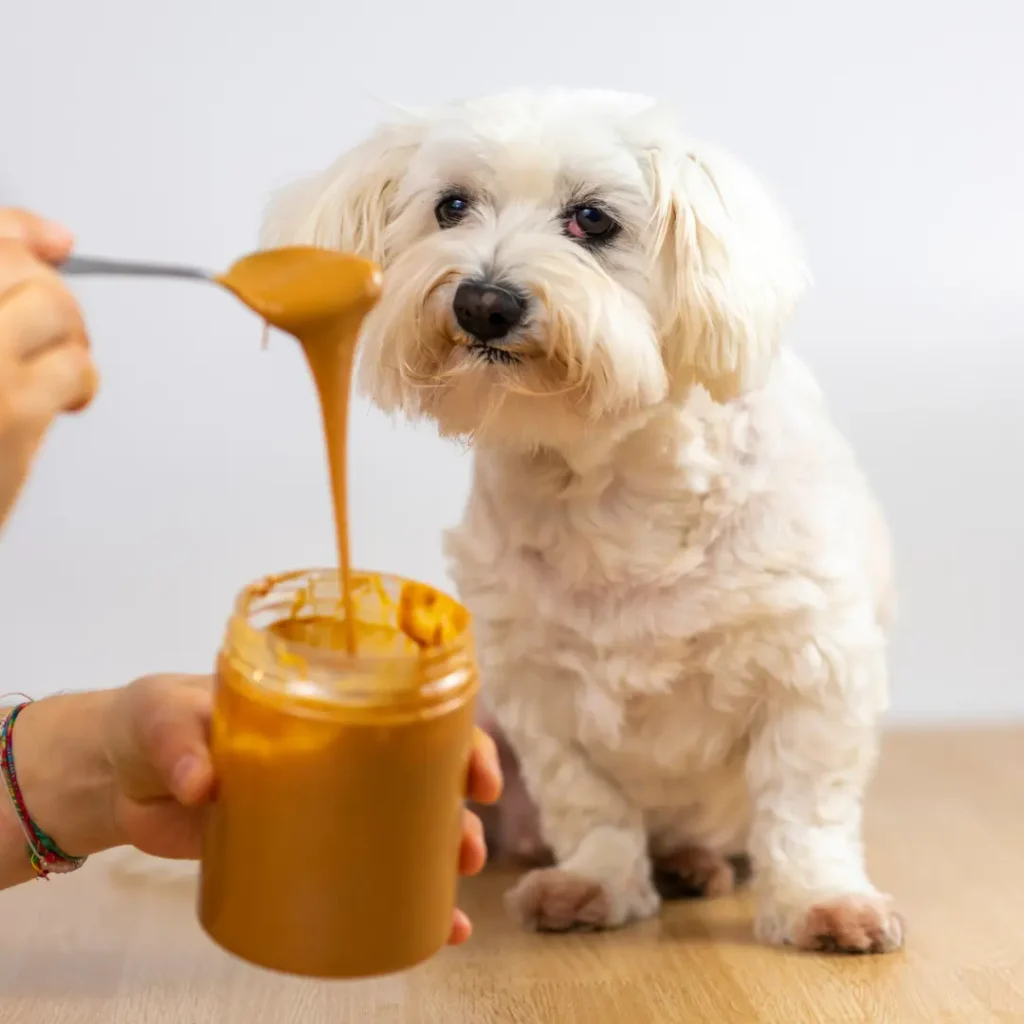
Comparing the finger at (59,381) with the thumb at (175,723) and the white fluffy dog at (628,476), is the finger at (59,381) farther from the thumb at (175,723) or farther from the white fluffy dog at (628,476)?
the white fluffy dog at (628,476)

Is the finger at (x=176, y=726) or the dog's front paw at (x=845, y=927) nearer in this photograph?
the finger at (x=176, y=726)

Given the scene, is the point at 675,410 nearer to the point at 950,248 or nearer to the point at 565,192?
the point at 565,192

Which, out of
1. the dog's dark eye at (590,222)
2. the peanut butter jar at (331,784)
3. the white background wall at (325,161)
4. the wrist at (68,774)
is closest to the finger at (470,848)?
the peanut butter jar at (331,784)

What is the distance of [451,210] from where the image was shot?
4.91 feet

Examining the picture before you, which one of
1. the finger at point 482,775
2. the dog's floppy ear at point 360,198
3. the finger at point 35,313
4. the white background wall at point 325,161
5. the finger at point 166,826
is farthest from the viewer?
the white background wall at point 325,161

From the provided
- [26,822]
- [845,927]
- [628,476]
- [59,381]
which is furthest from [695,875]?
[59,381]

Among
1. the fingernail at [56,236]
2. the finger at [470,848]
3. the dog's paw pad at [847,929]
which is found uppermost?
the fingernail at [56,236]

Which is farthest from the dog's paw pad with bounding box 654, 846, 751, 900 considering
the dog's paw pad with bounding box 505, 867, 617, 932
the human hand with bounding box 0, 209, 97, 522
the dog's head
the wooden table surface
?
the human hand with bounding box 0, 209, 97, 522

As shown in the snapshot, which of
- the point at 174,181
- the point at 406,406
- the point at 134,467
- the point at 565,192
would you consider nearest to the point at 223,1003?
the point at 406,406

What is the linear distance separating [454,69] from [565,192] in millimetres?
962

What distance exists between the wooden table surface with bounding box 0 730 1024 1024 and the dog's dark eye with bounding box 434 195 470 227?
0.64 metres

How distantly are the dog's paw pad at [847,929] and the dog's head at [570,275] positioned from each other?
454mm

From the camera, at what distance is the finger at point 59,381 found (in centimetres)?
82

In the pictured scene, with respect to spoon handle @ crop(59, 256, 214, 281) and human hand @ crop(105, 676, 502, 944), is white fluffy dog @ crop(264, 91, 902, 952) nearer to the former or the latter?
human hand @ crop(105, 676, 502, 944)
